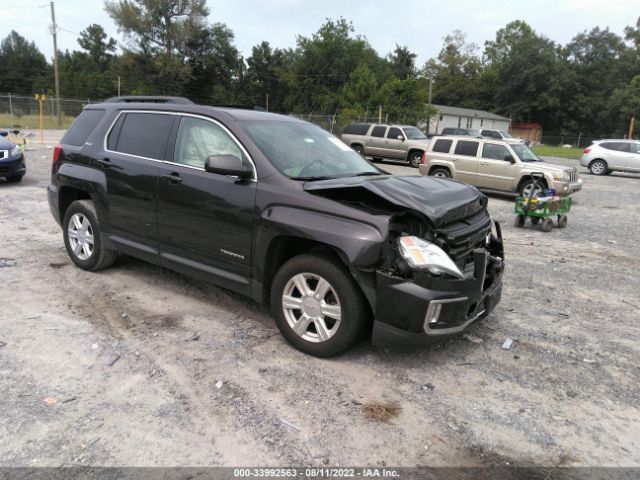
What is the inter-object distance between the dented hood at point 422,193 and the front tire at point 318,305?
0.55 m

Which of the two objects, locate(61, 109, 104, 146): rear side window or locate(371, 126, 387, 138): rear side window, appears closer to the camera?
locate(61, 109, 104, 146): rear side window

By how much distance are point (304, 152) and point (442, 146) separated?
11.1m

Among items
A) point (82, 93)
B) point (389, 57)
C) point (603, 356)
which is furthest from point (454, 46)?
point (603, 356)

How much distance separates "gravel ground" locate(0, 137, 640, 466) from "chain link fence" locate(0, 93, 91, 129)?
35705 mm

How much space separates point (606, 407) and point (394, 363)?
55.6 inches

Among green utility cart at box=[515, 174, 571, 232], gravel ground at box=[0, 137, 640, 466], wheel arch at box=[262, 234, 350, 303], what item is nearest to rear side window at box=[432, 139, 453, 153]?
green utility cart at box=[515, 174, 571, 232]

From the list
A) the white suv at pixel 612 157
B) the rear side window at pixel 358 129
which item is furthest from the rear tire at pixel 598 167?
the rear side window at pixel 358 129

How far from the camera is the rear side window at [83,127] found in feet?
17.5

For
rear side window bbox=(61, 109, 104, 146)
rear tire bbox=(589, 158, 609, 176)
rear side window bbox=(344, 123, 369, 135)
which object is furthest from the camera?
rear side window bbox=(344, 123, 369, 135)

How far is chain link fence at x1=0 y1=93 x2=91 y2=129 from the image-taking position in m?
35.6

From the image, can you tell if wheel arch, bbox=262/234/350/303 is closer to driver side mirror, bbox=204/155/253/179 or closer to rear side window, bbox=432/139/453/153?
driver side mirror, bbox=204/155/253/179

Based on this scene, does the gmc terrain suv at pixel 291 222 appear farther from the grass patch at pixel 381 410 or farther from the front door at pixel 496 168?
the front door at pixel 496 168

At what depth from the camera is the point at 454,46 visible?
91750mm

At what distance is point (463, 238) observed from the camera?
11.8 ft
